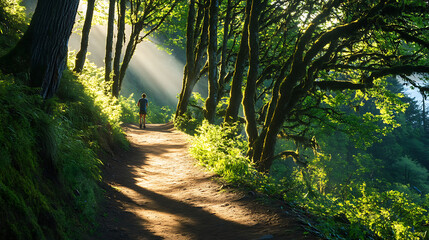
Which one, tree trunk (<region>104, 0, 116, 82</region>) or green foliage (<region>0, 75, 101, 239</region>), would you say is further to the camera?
tree trunk (<region>104, 0, 116, 82</region>)

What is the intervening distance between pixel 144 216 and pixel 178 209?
0.77m

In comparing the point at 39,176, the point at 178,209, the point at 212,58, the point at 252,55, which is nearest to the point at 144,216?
the point at 178,209

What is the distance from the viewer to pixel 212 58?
46.3ft

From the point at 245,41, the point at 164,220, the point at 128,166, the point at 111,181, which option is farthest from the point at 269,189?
the point at 245,41

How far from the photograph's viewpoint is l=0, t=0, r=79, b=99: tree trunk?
5402 mm

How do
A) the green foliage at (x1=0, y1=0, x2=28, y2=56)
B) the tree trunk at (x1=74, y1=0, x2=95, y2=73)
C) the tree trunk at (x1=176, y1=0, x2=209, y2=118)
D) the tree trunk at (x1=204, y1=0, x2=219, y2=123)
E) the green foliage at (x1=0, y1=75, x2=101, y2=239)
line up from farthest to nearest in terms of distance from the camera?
the tree trunk at (x1=176, y1=0, x2=209, y2=118), the tree trunk at (x1=204, y1=0, x2=219, y2=123), the tree trunk at (x1=74, y1=0, x2=95, y2=73), the green foliage at (x1=0, y1=0, x2=28, y2=56), the green foliage at (x1=0, y1=75, x2=101, y2=239)

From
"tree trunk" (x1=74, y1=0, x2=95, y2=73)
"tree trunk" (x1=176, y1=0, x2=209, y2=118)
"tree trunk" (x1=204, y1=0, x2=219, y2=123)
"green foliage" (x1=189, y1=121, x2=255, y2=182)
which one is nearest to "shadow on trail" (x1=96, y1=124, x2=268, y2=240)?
"green foliage" (x1=189, y1=121, x2=255, y2=182)

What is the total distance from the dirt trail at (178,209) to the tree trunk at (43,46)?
2.47 metres

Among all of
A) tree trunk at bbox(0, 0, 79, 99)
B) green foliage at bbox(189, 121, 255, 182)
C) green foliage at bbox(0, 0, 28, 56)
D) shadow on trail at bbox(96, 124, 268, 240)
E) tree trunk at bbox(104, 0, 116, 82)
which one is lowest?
shadow on trail at bbox(96, 124, 268, 240)

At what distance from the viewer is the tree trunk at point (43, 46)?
17.7ft

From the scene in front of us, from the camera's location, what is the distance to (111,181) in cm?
730

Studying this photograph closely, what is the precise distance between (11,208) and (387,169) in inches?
2441

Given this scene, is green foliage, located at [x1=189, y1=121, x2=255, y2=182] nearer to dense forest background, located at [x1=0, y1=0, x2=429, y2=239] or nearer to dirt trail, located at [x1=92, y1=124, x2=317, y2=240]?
dense forest background, located at [x1=0, y1=0, x2=429, y2=239]

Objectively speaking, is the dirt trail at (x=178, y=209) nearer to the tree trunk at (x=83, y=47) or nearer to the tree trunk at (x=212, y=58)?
the tree trunk at (x=83, y=47)
